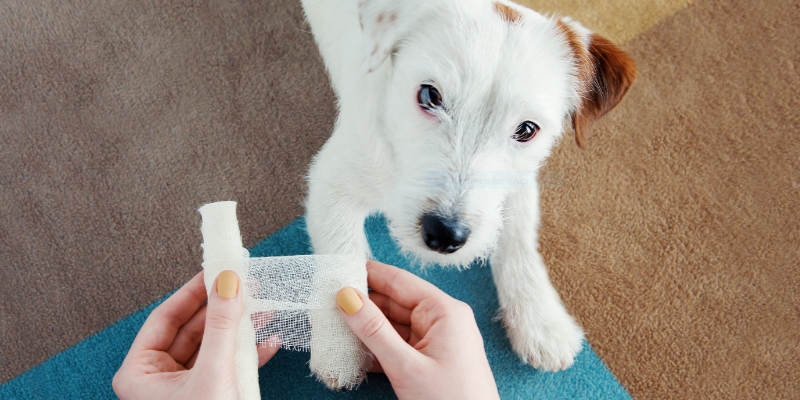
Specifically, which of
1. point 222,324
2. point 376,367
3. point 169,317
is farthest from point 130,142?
point 376,367

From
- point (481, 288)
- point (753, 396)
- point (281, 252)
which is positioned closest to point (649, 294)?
point (753, 396)

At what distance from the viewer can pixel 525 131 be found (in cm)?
154

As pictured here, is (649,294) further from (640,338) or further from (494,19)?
(494,19)

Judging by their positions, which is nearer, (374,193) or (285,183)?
(374,193)

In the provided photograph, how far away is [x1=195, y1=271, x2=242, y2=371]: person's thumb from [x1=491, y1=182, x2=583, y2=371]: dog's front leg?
39.5 inches

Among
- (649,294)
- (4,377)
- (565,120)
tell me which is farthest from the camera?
(649,294)

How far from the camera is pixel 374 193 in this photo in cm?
185

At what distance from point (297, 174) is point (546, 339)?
120cm

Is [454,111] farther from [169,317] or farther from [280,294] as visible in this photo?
[169,317]

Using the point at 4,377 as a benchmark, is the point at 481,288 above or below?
above

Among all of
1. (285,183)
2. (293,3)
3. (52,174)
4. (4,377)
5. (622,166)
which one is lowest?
(4,377)

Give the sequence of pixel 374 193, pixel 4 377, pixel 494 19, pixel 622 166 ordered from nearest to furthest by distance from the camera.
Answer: pixel 494 19 → pixel 374 193 → pixel 4 377 → pixel 622 166

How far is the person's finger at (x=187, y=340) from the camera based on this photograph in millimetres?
1694

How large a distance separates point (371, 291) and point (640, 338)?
112 cm
